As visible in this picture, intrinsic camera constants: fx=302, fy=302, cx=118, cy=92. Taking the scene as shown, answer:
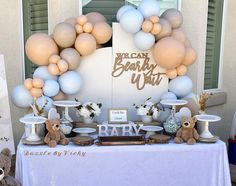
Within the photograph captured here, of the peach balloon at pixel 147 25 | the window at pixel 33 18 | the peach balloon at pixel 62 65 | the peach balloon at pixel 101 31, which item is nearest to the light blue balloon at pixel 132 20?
the peach balloon at pixel 147 25

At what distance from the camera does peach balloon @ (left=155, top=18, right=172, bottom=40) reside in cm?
261

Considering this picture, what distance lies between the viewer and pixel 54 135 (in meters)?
2.32

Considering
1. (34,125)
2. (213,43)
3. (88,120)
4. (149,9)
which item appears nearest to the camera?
(34,125)

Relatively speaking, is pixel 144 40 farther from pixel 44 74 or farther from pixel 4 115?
pixel 4 115

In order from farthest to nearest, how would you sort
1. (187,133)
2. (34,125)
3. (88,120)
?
(88,120) < (187,133) < (34,125)

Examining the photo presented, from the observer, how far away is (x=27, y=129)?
2441 millimetres

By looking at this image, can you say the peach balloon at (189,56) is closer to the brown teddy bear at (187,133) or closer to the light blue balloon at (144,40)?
the light blue balloon at (144,40)

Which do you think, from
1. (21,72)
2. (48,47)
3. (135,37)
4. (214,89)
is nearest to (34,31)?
(21,72)

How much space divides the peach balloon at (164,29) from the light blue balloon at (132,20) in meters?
0.19

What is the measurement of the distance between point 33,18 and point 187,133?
218 cm

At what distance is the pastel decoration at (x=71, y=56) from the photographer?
254 cm

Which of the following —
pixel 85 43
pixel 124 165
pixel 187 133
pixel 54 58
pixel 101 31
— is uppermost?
pixel 101 31

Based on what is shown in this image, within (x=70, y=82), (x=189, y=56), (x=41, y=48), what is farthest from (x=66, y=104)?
(x=189, y=56)

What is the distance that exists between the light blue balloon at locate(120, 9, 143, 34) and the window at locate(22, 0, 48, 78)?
1.18 metres
